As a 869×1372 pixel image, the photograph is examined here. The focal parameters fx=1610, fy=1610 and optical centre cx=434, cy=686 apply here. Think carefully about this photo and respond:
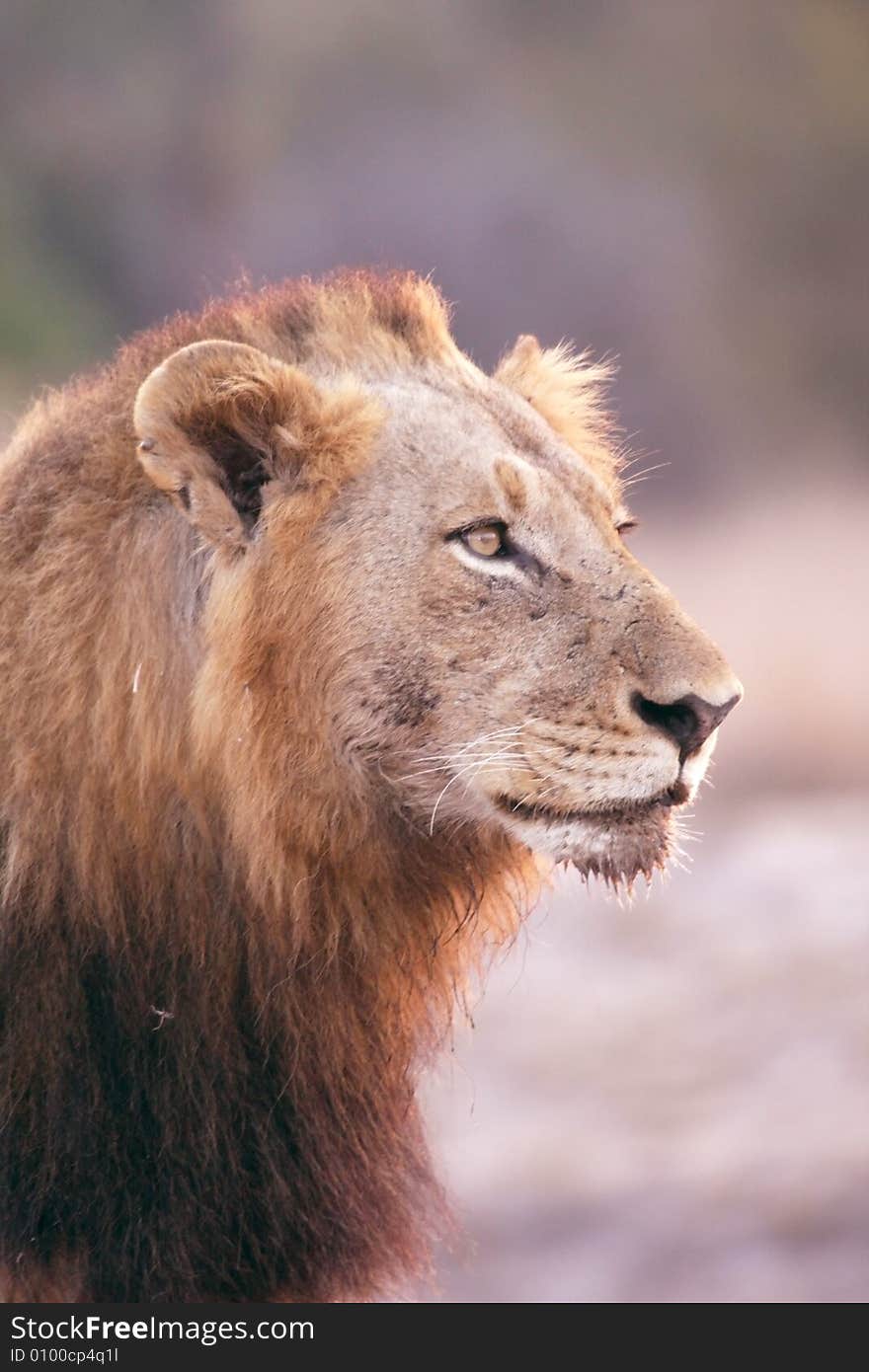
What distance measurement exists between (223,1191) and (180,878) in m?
0.52

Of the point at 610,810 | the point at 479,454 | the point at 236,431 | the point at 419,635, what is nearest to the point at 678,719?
the point at 610,810

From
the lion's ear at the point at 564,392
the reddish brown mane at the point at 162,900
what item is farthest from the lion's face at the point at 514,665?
the lion's ear at the point at 564,392

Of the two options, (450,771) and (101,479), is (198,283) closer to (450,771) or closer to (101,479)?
(101,479)

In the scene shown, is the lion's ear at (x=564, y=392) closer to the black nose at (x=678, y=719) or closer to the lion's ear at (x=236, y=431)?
the lion's ear at (x=236, y=431)

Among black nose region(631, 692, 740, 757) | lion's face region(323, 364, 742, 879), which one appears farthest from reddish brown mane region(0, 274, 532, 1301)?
black nose region(631, 692, 740, 757)

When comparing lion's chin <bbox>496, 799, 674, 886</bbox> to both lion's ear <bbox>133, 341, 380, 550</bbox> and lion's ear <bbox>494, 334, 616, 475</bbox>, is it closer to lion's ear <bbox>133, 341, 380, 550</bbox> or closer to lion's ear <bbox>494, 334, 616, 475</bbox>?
lion's ear <bbox>133, 341, 380, 550</bbox>

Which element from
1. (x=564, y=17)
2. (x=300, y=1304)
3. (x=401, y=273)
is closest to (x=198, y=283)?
A: (x=564, y=17)

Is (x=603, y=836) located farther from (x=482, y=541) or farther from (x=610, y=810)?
(x=482, y=541)

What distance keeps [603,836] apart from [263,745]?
53 centimetres

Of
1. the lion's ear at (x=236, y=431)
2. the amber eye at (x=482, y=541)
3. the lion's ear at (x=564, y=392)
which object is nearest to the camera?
the lion's ear at (x=236, y=431)

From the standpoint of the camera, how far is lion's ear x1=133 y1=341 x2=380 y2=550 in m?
2.33

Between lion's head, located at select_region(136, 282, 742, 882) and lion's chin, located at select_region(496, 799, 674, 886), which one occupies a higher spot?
lion's head, located at select_region(136, 282, 742, 882)

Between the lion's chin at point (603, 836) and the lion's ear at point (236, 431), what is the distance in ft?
1.93

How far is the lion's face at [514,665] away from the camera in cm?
236
